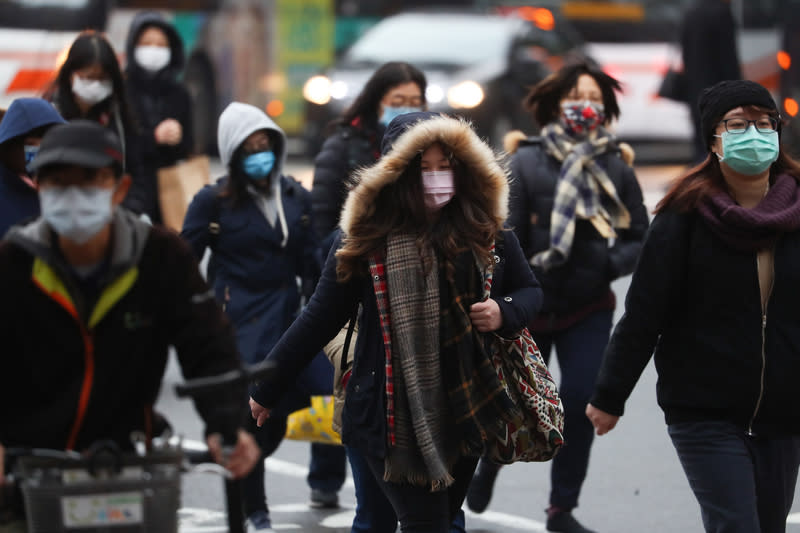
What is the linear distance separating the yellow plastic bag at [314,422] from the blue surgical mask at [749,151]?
7.75 ft

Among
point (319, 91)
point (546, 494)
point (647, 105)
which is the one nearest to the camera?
point (546, 494)

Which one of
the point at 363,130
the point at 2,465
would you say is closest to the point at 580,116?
the point at 363,130

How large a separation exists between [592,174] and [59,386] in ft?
12.4

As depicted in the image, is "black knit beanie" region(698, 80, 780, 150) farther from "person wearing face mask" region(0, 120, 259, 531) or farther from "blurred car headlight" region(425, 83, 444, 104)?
"blurred car headlight" region(425, 83, 444, 104)

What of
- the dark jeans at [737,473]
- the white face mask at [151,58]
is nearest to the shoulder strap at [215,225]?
the dark jeans at [737,473]

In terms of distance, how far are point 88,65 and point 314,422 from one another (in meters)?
2.14

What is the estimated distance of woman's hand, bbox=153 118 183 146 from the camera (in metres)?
8.97

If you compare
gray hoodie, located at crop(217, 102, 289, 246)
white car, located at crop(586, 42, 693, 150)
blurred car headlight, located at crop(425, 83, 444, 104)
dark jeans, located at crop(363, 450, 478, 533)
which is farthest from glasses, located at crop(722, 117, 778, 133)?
white car, located at crop(586, 42, 693, 150)

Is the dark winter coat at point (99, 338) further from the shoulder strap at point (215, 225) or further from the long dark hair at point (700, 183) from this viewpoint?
the shoulder strap at point (215, 225)

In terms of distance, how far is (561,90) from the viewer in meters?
7.18

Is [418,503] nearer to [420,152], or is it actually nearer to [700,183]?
[420,152]

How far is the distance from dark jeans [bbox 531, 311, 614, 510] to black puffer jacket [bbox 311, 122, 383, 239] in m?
1.03

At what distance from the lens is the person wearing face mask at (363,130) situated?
712 cm

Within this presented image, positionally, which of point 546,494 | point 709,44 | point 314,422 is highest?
point 709,44
